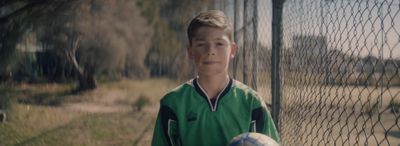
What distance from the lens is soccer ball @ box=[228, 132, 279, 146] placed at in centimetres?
247

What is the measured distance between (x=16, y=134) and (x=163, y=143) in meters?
6.76

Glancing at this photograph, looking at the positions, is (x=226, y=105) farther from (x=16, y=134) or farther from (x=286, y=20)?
(x=16, y=134)

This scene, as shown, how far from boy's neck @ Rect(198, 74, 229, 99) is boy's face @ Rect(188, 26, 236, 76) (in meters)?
0.05

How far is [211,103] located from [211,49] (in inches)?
11.9

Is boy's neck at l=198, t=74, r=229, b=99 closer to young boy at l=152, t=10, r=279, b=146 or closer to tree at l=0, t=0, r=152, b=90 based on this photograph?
young boy at l=152, t=10, r=279, b=146

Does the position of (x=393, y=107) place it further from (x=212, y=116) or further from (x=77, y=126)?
(x=77, y=126)

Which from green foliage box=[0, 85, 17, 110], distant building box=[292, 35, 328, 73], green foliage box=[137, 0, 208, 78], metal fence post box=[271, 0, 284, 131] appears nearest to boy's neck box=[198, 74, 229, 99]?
distant building box=[292, 35, 328, 73]

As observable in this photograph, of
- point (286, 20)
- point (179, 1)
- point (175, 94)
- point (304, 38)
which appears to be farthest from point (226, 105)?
point (179, 1)

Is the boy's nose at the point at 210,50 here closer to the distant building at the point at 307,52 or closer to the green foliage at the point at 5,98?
the distant building at the point at 307,52

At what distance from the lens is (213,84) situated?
2.80 m

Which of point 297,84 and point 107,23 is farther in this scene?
point 107,23

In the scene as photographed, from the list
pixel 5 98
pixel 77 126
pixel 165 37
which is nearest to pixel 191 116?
pixel 77 126

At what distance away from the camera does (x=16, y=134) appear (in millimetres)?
8844

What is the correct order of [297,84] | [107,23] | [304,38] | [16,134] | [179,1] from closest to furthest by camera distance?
1. [304,38]
2. [297,84]
3. [16,134]
4. [179,1]
5. [107,23]
